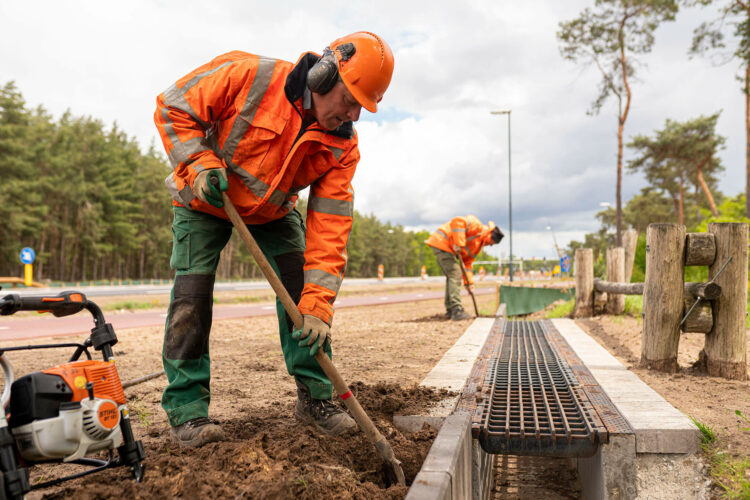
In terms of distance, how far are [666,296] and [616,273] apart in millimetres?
4571

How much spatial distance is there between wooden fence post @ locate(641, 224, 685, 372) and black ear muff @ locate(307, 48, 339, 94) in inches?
125

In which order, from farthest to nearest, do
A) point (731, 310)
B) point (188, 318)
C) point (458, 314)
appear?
point (458, 314) → point (731, 310) → point (188, 318)

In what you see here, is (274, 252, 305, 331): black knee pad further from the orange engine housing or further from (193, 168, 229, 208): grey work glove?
the orange engine housing

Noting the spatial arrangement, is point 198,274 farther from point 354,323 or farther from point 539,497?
point 354,323

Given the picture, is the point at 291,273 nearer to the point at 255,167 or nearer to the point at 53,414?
the point at 255,167

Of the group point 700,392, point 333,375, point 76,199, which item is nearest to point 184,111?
point 333,375

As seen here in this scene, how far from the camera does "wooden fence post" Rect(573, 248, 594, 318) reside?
904 centimetres

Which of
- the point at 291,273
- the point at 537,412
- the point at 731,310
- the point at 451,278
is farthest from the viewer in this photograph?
the point at 451,278

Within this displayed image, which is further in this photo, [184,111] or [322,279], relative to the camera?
[322,279]

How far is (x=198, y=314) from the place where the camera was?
2.63 meters

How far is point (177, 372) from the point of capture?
2557mm

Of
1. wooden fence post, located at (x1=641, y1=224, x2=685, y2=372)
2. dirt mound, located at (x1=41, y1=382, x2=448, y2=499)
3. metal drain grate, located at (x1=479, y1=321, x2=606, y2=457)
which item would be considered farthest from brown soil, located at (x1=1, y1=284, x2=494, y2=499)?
wooden fence post, located at (x1=641, y1=224, x2=685, y2=372)

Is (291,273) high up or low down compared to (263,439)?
up

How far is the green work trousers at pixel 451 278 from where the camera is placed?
9453 millimetres
